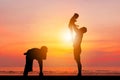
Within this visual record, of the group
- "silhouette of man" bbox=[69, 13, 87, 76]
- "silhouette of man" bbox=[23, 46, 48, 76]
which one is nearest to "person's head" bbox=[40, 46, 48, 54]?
"silhouette of man" bbox=[23, 46, 48, 76]

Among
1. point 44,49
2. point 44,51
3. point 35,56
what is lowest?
point 35,56

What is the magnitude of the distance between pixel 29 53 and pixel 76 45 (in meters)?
2.53

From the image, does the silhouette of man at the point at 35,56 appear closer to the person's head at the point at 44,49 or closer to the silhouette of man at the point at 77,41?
the person's head at the point at 44,49

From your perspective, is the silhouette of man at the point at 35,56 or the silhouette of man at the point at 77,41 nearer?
the silhouette of man at the point at 77,41

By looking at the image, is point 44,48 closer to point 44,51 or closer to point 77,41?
point 44,51

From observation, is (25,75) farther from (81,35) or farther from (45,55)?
(81,35)

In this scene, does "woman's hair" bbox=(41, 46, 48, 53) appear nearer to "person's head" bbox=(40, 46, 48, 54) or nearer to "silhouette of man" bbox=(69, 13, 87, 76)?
"person's head" bbox=(40, 46, 48, 54)

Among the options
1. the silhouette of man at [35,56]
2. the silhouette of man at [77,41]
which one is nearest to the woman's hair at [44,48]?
the silhouette of man at [35,56]

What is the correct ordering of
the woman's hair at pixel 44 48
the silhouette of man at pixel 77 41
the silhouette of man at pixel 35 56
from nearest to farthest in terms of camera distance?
the silhouette of man at pixel 77 41, the woman's hair at pixel 44 48, the silhouette of man at pixel 35 56

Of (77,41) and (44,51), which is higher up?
(77,41)

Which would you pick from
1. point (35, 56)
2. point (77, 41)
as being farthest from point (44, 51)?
point (77, 41)
